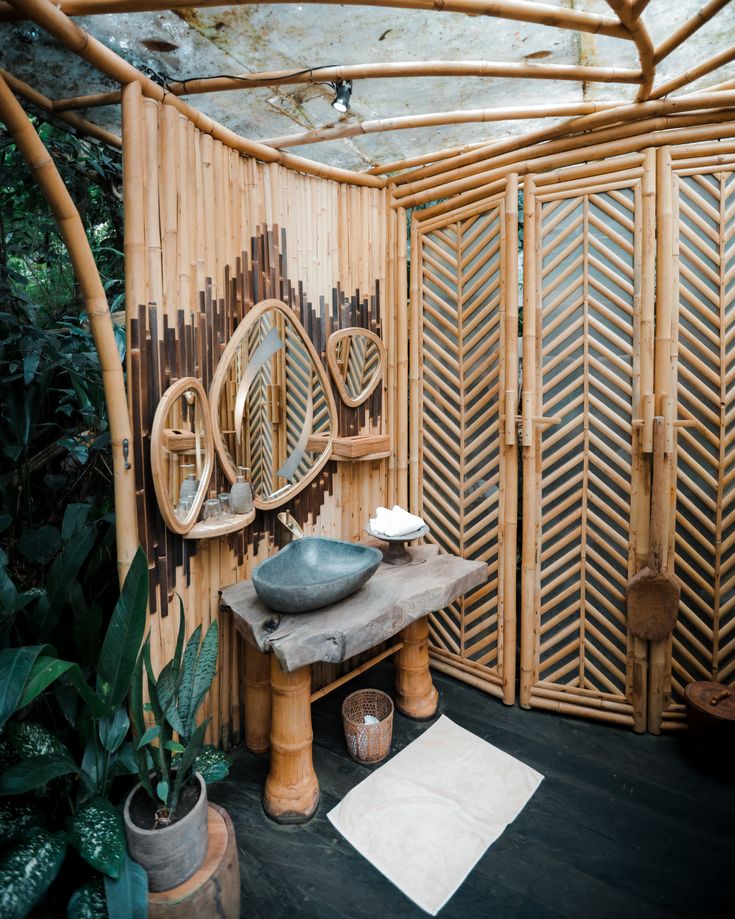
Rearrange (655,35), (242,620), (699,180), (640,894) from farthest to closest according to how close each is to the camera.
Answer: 1. (699,180)
2. (242,620)
3. (655,35)
4. (640,894)

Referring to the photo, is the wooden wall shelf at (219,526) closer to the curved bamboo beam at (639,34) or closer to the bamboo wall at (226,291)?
the bamboo wall at (226,291)

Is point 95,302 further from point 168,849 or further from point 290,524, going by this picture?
point 168,849

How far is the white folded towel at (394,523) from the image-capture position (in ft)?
8.33

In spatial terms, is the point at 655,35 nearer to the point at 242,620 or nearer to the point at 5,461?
the point at 242,620

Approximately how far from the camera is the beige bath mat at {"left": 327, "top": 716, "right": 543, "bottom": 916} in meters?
1.82

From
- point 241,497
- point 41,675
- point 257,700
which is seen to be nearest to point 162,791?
point 41,675

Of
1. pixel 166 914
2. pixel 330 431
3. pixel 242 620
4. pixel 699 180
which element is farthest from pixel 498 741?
pixel 699 180

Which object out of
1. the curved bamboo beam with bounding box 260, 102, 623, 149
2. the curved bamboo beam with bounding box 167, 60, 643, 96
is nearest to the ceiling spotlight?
the curved bamboo beam with bounding box 167, 60, 643, 96

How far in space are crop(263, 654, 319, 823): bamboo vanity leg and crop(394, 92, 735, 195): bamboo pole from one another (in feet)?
8.42

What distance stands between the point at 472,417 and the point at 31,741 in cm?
230

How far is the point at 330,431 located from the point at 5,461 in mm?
1445

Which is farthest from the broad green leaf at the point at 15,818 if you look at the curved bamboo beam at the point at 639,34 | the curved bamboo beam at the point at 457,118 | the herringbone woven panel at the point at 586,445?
the curved bamboo beam at the point at 639,34

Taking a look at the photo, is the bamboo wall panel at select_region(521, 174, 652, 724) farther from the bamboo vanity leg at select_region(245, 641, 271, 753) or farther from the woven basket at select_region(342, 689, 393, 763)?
the bamboo vanity leg at select_region(245, 641, 271, 753)

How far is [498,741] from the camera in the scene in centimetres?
245
